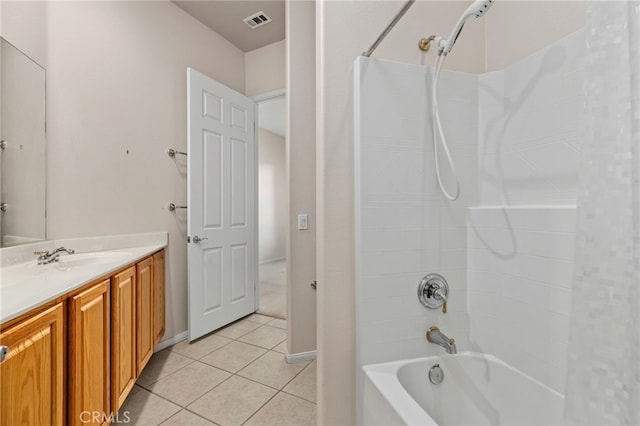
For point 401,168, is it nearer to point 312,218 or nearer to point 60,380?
point 312,218

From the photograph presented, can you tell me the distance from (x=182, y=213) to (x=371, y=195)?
6.53 feet

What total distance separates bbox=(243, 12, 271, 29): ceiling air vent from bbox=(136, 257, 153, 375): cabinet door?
2.32m

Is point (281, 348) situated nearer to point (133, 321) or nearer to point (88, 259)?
point (133, 321)

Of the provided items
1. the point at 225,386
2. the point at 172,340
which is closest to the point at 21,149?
the point at 172,340

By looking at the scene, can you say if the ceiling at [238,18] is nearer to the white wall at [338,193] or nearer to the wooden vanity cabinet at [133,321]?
the white wall at [338,193]

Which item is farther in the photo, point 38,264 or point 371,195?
point 38,264

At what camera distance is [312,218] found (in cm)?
221

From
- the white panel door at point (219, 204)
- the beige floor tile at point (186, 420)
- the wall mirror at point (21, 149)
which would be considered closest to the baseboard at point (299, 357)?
the beige floor tile at point (186, 420)

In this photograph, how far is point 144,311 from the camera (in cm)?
183

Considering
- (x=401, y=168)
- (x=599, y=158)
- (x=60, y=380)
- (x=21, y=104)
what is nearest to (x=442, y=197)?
(x=401, y=168)

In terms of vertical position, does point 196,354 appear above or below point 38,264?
below

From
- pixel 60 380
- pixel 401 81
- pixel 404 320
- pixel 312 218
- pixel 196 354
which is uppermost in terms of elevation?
pixel 401 81


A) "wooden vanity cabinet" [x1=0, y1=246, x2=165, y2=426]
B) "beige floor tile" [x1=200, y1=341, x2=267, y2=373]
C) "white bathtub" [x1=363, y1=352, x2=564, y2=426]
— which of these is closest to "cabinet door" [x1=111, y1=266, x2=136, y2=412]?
"wooden vanity cabinet" [x1=0, y1=246, x2=165, y2=426]

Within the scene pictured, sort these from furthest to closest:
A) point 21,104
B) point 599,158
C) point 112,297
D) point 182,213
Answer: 1. point 182,213
2. point 21,104
3. point 112,297
4. point 599,158
